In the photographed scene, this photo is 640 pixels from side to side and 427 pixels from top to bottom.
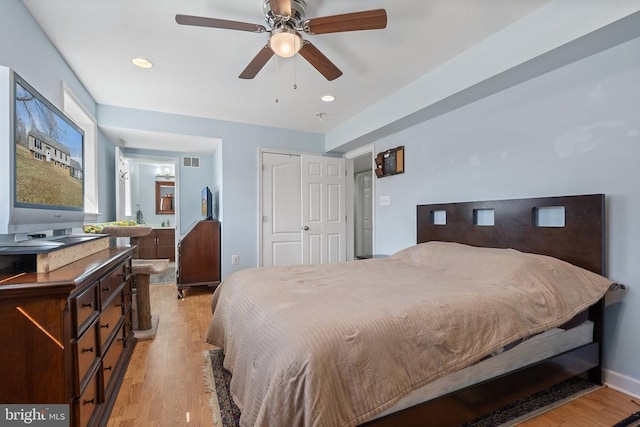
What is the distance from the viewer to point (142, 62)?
2.47 metres

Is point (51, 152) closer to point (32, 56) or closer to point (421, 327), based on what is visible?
point (32, 56)

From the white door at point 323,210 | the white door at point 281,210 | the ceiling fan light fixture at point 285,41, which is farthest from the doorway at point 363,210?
the ceiling fan light fixture at point 285,41

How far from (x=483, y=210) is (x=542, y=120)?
2.61 feet

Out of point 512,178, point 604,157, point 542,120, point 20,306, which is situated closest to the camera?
point 20,306

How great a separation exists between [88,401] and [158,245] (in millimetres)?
5671

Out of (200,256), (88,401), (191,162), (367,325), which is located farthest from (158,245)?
(367,325)

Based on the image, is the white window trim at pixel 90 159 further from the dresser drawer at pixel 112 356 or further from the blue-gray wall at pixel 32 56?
the dresser drawer at pixel 112 356

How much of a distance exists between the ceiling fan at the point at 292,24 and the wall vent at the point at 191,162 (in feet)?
12.5

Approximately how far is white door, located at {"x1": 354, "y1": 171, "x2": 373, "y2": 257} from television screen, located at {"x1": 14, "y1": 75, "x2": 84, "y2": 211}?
16.7 ft

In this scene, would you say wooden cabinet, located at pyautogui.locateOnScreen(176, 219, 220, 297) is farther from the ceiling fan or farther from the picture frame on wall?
the ceiling fan

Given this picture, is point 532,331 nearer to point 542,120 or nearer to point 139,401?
point 542,120

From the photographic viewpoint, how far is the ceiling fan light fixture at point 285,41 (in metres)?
1.73

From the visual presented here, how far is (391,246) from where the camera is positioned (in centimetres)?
365

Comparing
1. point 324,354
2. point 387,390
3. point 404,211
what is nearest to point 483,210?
point 404,211
